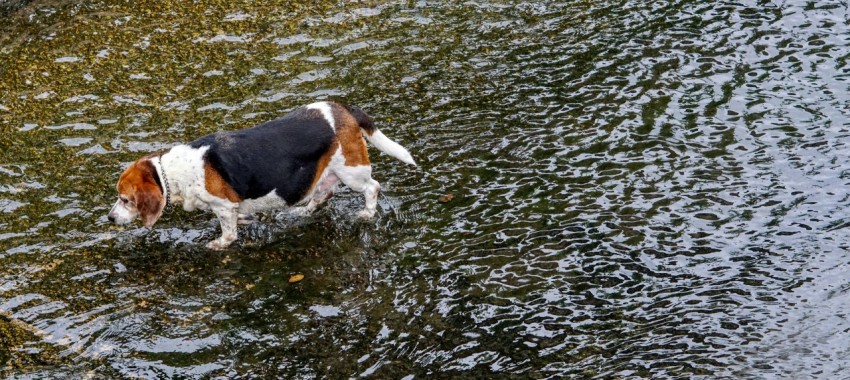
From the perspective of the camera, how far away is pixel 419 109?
344 inches

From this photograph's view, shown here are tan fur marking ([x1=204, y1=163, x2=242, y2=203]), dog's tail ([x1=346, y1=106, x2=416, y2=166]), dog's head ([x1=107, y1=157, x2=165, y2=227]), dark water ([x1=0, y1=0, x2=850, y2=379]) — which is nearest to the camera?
dark water ([x1=0, y1=0, x2=850, y2=379])

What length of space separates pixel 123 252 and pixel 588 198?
3.71m

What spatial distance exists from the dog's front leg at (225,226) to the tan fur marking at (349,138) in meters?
0.96

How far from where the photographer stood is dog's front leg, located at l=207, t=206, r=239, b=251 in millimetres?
6875

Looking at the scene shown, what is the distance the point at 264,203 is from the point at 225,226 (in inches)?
13.6

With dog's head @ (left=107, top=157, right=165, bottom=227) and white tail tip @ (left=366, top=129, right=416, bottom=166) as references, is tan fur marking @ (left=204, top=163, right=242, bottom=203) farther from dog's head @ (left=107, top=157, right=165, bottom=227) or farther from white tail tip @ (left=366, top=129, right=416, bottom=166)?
white tail tip @ (left=366, top=129, right=416, bottom=166)

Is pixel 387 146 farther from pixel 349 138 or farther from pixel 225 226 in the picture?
pixel 225 226

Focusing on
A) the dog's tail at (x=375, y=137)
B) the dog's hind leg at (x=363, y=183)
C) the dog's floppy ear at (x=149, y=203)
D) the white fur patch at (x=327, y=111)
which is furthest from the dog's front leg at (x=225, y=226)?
the dog's tail at (x=375, y=137)

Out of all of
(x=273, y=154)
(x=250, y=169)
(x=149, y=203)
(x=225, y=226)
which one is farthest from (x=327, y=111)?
(x=149, y=203)

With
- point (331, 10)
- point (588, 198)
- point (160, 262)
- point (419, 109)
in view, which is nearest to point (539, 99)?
point (419, 109)

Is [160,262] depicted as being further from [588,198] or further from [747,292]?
Result: [747,292]

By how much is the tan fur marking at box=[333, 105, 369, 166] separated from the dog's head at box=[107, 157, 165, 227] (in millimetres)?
1406

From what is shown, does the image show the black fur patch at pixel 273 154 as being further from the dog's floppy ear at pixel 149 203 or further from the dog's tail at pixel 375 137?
the dog's floppy ear at pixel 149 203

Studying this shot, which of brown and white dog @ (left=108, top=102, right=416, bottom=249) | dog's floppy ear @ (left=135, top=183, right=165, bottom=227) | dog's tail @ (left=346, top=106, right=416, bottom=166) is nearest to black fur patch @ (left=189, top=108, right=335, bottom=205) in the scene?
brown and white dog @ (left=108, top=102, right=416, bottom=249)
